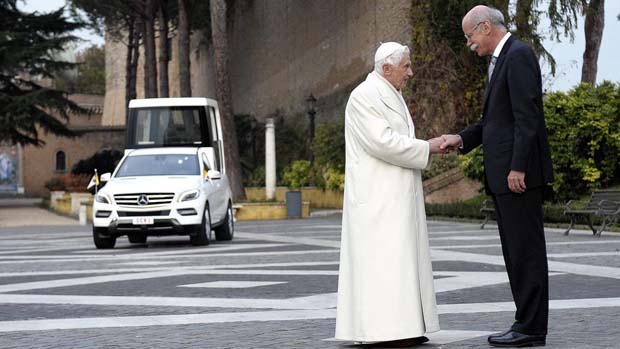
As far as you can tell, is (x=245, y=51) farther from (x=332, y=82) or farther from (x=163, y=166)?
(x=163, y=166)

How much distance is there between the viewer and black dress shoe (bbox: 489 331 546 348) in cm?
630

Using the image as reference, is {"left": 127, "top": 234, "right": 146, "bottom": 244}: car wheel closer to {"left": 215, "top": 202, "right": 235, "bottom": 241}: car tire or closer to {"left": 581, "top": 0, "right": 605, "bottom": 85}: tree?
{"left": 215, "top": 202, "right": 235, "bottom": 241}: car tire

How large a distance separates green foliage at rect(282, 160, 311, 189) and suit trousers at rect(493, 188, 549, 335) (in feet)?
108

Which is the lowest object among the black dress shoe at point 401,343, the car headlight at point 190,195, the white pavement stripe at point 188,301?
the black dress shoe at point 401,343

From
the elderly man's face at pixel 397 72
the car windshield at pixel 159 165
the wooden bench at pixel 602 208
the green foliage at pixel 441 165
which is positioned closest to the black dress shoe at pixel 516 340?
the elderly man's face at pixel 397 72

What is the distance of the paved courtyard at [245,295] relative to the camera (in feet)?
23.2

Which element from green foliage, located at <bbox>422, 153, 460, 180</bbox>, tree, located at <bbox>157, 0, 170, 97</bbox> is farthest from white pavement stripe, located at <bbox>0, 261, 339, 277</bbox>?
tree, located at <bbox>157, 0, 170, 97</bbox>

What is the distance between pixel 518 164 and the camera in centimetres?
625

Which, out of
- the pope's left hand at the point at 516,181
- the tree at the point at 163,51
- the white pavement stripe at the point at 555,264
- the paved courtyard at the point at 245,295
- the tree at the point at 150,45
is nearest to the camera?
the pope's left hand at the point at 516,181

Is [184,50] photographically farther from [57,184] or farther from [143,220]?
[143,220]

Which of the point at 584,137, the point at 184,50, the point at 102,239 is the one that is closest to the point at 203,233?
the point at 102,239

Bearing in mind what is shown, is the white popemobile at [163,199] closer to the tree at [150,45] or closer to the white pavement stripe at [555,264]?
the white pavement stripe at [555,264]

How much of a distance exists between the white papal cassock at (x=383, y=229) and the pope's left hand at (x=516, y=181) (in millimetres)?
529

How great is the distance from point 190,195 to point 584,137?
10.2 m
